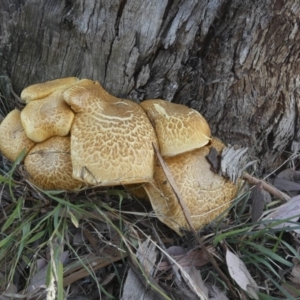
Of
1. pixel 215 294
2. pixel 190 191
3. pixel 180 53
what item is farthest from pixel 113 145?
pixel 215 294

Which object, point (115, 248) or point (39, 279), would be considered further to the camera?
point (115, 248)

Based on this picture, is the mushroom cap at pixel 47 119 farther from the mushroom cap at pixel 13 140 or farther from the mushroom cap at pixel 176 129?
the mushroom cap at pixel 176 129

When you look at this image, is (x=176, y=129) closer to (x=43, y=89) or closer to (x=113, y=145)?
(x=113, y=145)

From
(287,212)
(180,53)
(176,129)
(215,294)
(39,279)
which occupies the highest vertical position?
(180,53)

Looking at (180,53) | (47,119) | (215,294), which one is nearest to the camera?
(47,119)

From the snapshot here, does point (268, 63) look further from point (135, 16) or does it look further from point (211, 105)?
point (135, 16)

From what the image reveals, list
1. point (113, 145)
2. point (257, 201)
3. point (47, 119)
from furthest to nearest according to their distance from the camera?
1. point (257, 201)
2. point (47, 119)
3. point (113, 145)

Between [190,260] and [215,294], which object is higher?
[190,260]
